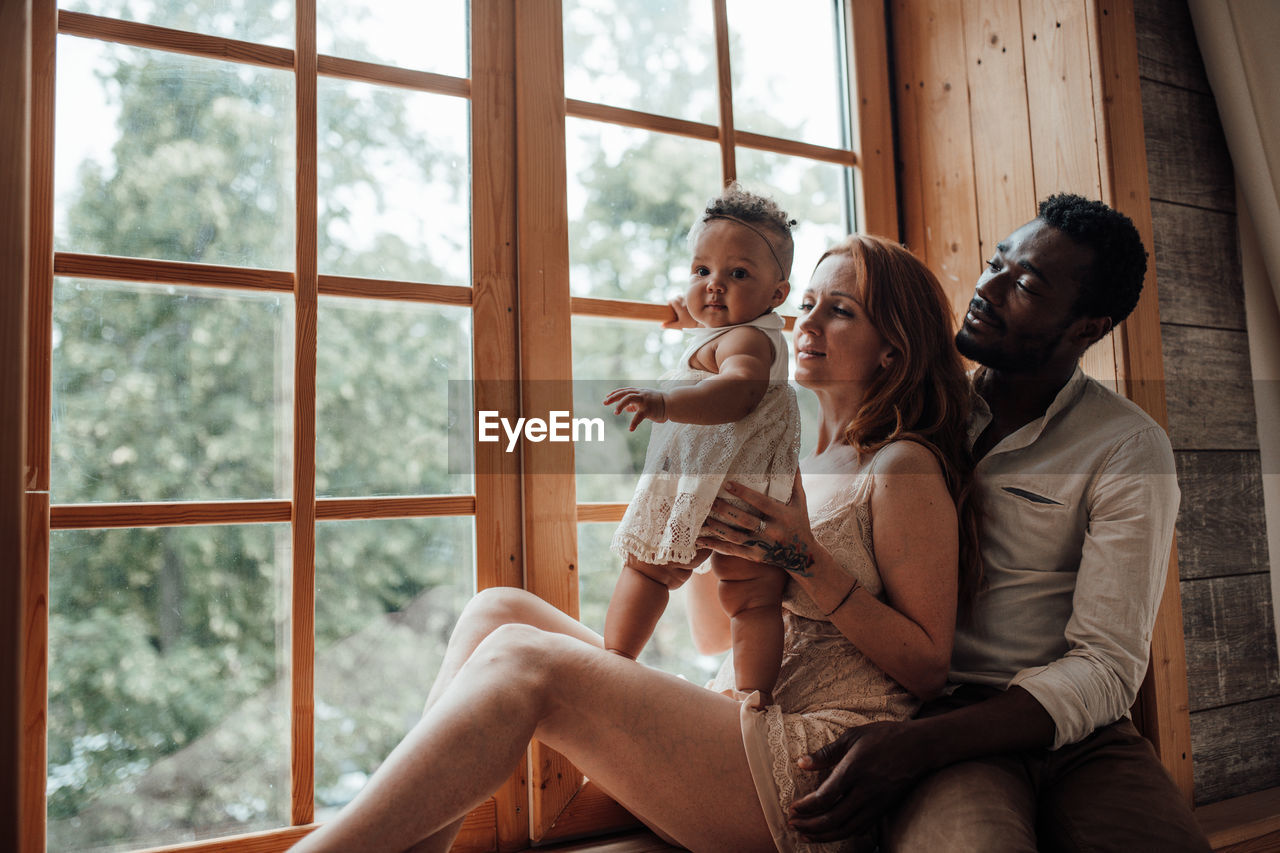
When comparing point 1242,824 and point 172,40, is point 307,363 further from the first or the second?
point 1242,824

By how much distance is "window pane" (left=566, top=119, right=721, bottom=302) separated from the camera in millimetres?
1561

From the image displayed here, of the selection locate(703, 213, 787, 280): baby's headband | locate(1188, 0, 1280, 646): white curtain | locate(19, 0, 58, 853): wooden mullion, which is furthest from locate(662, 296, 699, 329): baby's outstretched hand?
locate(1188, 0, 1280, 646): white curtain

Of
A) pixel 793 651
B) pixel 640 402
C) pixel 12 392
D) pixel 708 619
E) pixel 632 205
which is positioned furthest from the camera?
pixel 632 205

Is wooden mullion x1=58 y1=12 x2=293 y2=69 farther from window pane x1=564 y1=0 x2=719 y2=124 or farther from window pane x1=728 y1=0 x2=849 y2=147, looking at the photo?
window pane x1=728 y1=0 x2=849 y2=147

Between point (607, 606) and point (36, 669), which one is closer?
point (36, 669)

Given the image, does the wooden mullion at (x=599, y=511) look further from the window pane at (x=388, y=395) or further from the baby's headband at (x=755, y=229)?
the baby's headband at (x=755, y=229)

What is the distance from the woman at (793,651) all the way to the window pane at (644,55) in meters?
0.53

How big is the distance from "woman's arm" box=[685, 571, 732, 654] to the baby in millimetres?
219

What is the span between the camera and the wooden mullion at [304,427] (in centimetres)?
128

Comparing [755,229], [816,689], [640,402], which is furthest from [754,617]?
[755,229]

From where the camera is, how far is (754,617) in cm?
118

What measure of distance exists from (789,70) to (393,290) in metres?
1.03

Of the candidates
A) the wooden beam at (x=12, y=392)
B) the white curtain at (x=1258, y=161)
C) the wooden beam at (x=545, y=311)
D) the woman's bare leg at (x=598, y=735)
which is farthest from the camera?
the white curtain at (x=1258, y=161)

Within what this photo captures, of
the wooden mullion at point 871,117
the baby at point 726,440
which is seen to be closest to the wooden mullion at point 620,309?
the baby at point 726,440
